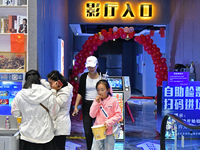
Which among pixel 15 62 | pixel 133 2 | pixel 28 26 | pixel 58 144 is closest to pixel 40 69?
pixel 15 62

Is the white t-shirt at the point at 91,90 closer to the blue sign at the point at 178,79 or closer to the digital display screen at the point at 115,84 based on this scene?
the digital display screen at the point at 115,84

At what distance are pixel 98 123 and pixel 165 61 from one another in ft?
22.3

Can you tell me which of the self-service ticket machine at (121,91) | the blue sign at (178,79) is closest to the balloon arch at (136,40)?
the self-service ticket machine at (121,91)

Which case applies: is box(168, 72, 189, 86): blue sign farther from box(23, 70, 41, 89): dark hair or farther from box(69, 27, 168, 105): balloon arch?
box(69, 27, 168, 105): balloon arch

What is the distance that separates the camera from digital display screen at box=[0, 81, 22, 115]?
13.8 feet

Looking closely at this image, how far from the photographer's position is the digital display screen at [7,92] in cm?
420

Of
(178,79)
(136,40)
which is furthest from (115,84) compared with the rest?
(136,40)

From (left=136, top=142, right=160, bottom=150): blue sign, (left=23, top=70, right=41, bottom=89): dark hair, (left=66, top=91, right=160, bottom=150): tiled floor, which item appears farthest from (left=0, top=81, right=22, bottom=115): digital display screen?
(left=136, top=142, right=160, bottom=150): blue sign

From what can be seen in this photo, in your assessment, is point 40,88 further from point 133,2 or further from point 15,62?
point 133,2

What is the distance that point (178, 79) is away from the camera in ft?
18.7

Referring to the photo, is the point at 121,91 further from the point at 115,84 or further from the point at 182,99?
the point at 182,99

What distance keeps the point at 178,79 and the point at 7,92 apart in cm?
308

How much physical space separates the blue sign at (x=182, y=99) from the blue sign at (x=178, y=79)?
0.08 meters

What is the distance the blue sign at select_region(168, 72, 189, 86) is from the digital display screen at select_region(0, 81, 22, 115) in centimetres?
282
